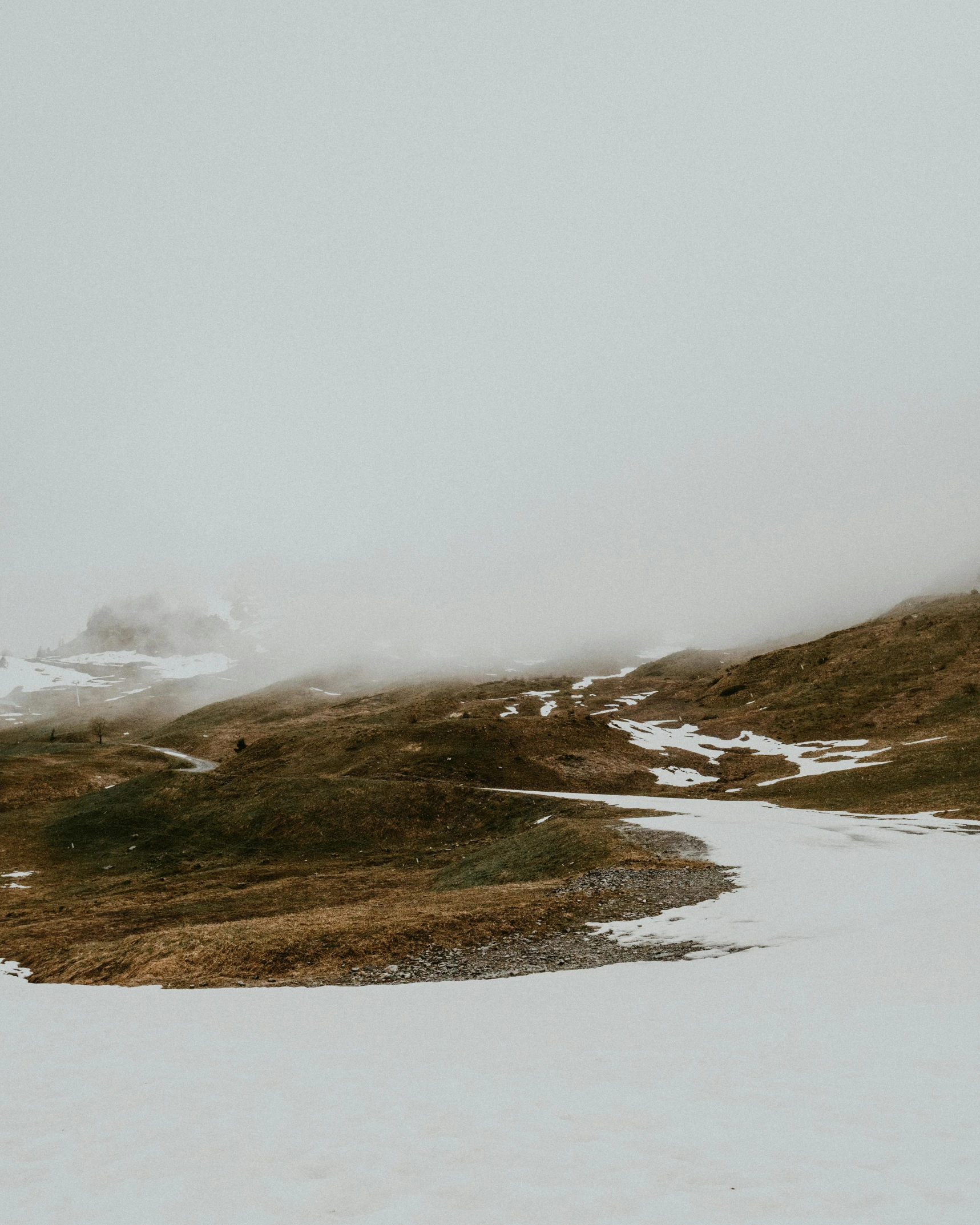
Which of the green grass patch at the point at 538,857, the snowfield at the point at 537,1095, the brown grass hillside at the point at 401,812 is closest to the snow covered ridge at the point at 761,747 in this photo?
the brown grass hillside at the point at 401,812

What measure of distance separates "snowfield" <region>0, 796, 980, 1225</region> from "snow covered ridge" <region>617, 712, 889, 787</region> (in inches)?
2251

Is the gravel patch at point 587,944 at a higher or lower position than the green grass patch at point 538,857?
higher

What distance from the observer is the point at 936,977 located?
15.3 meters

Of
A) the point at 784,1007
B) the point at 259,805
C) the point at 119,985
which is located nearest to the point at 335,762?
the point at 259,805

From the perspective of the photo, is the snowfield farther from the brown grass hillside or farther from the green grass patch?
the green grass patch

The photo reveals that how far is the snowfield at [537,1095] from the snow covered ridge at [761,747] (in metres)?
57.2

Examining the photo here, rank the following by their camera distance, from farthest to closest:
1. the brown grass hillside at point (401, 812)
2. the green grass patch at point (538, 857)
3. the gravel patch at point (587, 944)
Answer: the green grass patch at point (538, 857)
the brown grass hillside at point (401, 812)
the gravel patch at point (587, 944)

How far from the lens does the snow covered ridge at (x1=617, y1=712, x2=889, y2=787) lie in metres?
73.8

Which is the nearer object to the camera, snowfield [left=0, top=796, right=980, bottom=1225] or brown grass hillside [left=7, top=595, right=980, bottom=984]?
snowfield [left=0, top=796, right=980, bottom=1225]

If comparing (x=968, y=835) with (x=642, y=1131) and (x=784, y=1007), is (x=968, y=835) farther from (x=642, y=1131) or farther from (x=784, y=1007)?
(x=642, y=1131)

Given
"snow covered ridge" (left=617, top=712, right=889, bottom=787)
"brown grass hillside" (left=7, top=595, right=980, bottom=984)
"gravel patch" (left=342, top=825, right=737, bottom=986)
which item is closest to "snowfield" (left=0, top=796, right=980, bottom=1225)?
"gravel patch" (left=342, top=825, right=737, bottom=986)

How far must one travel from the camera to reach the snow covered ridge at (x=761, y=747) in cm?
7375

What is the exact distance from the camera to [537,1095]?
35.7 feet

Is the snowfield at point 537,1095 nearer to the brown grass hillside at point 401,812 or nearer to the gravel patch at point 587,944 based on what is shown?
the gravel patch at point 587,944
